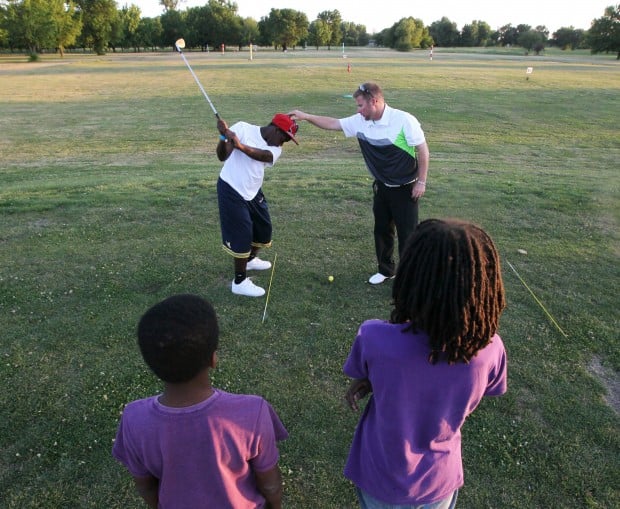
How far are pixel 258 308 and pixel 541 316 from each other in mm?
2853

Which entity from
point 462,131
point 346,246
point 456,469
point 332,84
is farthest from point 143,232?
point 332,84

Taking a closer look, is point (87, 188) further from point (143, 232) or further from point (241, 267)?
point (241, 267)

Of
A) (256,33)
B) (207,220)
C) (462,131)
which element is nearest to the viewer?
(207,220)

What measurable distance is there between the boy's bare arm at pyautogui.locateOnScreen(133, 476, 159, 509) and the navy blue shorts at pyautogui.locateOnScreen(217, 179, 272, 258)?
3.23 m

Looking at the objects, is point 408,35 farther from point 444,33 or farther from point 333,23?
point 333,23

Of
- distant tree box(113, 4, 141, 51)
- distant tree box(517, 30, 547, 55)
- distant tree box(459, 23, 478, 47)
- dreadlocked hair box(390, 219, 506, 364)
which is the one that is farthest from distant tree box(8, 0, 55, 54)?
distant tree box(459, 23, 478, 47)

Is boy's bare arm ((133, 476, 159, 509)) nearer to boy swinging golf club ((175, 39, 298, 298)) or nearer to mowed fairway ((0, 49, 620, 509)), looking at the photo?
mowed fairway ((0, 49, 620, 509))

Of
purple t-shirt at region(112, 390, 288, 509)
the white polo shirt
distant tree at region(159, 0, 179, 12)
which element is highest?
distant tree at region(159, 0, 179, 12)

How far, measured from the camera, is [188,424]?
1.59 m

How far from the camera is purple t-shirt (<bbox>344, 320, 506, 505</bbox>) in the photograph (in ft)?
5.56

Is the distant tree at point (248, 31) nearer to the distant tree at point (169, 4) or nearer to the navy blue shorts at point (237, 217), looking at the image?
the distant tree at point (169, 4)

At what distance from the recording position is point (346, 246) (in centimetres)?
628

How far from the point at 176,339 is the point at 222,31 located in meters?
110

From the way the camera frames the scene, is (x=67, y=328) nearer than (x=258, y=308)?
Yes
